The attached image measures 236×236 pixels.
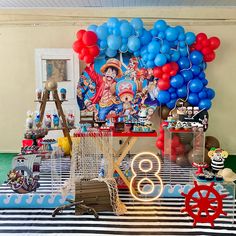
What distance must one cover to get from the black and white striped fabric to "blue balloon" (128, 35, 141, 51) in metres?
2.44

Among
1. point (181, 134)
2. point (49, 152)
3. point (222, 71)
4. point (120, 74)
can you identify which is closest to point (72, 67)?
point (120, 74)

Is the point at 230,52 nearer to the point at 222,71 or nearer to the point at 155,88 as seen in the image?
the point at 222,71

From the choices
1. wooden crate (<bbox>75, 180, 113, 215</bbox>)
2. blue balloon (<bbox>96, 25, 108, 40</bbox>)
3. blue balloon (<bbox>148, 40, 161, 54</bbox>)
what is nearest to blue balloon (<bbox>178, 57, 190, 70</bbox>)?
blue balloon (<bbox>148, 40, 161, 54</bbox>)

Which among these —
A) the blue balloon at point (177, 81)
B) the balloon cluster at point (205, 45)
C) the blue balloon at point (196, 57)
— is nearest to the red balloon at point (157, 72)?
the blue balloon at point (177, 81)

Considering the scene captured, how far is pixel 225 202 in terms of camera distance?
2.96m

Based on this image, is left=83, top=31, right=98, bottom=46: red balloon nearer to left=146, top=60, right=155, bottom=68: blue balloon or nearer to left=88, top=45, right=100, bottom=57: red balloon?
left=88, top=45, right=100, bottom=57: red balloon

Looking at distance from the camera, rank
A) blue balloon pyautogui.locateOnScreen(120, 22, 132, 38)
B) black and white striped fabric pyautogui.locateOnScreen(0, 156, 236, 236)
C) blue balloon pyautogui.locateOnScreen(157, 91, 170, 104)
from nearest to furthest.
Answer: black and white striped fabric pyautogui.locateOnScreen(0, 156, 236, 236)
blue balloon pyautogui.locateOnScreen(120, 22, 132, 38)
blue balloon pyautogui.locateOnScreen(157, 91, 170, 104)

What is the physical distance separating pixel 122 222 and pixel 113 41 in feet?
9.12

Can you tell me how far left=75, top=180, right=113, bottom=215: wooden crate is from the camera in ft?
9.04

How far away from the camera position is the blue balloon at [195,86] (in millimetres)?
4352

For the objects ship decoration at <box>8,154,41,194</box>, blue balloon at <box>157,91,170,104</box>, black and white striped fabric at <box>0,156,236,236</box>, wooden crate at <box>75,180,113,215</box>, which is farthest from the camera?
blue balloon at <box>157,91,170,104</box>

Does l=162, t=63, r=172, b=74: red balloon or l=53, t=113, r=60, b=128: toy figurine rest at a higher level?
l=162, t=63, r=172, b=74: red balloon

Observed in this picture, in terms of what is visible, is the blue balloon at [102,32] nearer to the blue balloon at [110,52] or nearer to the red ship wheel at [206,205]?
the blue balloon at [110,52]

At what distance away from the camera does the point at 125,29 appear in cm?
426
